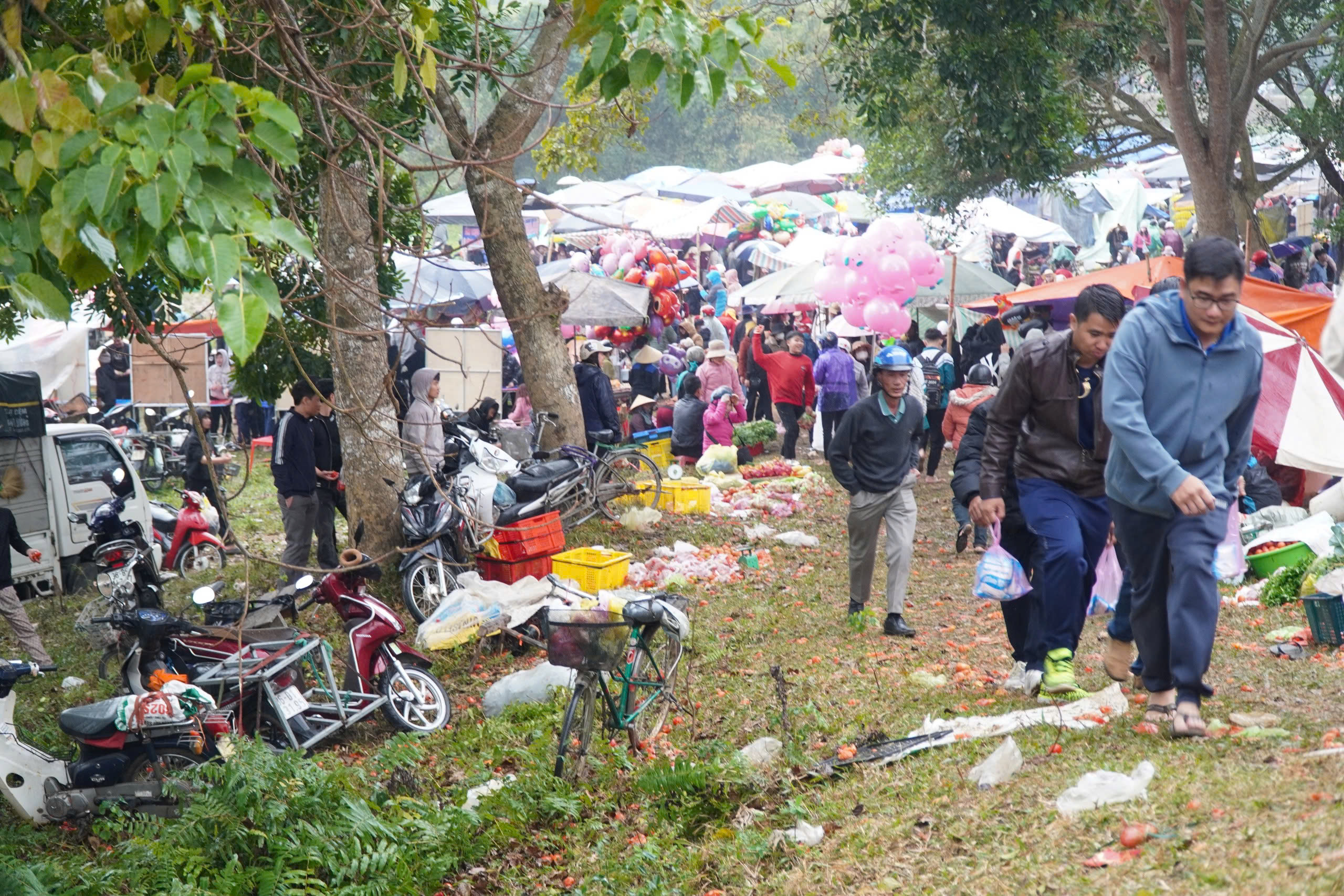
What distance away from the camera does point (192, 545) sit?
1254 cm

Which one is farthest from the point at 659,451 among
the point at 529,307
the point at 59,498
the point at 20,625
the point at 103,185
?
the point at 103,185

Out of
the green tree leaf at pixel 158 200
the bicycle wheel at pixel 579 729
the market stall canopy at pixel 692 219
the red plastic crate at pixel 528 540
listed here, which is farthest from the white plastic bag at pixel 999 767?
the market stall canopy at pixel 692 219

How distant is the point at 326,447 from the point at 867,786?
23.8ft

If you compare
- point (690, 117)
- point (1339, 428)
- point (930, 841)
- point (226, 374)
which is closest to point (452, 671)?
point (930, 841)

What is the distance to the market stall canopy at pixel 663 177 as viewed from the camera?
35406 millimetres

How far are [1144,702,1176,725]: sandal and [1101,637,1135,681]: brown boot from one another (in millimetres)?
623

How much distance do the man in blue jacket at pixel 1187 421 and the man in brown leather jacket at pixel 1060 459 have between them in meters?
0.80

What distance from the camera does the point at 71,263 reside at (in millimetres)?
3660

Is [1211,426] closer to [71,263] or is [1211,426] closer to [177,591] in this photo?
[71,263]

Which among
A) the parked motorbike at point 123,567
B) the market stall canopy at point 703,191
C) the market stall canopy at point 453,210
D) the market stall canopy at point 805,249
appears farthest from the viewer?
the market stall canopy at point 703,191

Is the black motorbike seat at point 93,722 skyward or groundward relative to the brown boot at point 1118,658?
groundward

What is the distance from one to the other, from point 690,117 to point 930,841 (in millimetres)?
50718

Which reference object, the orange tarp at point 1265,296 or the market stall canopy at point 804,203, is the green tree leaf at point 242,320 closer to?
the orange tarp at point 1265,296

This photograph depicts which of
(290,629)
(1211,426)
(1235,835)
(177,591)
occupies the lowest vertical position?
(177,591)
